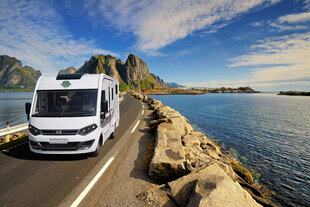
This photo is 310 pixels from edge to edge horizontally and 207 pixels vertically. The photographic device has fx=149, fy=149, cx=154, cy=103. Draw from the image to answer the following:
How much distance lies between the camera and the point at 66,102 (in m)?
6.84

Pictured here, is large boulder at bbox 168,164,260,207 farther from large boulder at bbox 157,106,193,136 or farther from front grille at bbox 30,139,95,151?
large boulder at bbox 157,106,193,136

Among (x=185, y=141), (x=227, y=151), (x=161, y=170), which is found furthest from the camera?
(x=227, y=151)

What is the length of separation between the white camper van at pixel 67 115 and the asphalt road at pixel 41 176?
549mm

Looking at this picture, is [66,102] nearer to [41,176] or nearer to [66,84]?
[66,84]

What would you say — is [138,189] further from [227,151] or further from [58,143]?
[227,151]

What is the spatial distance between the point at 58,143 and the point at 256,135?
2148cm

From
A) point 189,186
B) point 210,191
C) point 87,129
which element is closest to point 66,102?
point 87,129

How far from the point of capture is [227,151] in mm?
13508

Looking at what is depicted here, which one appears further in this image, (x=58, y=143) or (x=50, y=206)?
(x=58, y=143)

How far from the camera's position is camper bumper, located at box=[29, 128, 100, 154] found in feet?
17.5

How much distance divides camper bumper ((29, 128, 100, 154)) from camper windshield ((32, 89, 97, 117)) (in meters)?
1.03

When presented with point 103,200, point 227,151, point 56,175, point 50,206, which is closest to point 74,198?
point 50,206

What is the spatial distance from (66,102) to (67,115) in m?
1.33

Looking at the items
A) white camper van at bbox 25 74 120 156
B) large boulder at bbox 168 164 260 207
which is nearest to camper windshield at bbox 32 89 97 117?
white camper van at bbox 25 74 120 156
